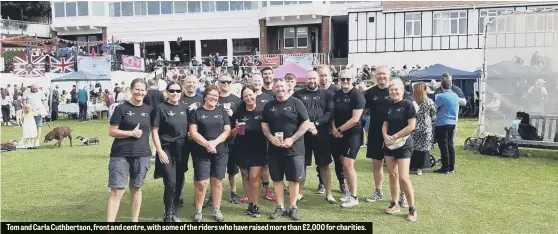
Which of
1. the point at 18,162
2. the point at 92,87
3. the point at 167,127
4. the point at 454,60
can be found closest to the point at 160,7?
the point at 92,87

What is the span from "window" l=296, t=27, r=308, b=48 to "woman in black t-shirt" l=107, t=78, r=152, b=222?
99.2 feet

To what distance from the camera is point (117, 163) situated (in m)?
5.12

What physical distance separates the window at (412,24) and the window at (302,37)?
7623 mm

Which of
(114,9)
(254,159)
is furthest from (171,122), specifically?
(114,9)

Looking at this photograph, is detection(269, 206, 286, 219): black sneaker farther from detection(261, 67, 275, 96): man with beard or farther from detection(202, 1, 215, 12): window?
detection(202, 1, 215, 12): window

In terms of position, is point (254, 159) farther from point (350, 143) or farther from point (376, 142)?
point (376, 142)

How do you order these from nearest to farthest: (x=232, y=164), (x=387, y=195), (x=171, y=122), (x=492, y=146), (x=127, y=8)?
(x=171, y=122) → (x=232, y=164) → (x=387, y=195) → (x=492, y=146) → (x=127, y=8)

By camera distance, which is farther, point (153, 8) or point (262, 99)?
point (153, 8)

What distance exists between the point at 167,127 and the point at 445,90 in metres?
5.80

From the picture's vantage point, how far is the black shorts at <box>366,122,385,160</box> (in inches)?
247

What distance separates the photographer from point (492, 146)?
1066 cm

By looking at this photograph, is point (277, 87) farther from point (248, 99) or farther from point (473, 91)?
point (473, 91)

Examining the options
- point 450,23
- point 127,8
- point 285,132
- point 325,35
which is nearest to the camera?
point 285,132

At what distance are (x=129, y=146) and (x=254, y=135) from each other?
59.2 inches
